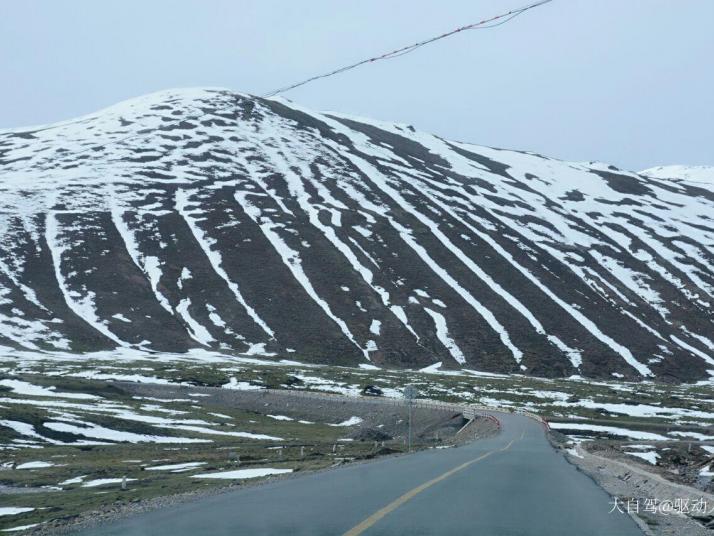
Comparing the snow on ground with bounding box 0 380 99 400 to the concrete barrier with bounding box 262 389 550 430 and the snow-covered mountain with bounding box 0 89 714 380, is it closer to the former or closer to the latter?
the concrete barrier with bounding box 262 389 550 430

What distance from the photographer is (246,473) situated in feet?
89.5

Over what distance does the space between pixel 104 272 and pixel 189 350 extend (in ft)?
94.4

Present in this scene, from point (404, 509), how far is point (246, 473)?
1465cm

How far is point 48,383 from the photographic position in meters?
79.0

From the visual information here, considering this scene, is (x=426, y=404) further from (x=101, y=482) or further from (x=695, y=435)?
(x=101, y=482)

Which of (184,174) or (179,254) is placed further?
(184,174)

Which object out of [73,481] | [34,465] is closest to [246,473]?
[73,481]

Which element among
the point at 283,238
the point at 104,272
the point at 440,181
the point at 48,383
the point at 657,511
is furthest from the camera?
the point at 440,181

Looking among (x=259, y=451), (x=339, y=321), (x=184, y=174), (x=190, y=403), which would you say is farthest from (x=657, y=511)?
(x=184, y=174)

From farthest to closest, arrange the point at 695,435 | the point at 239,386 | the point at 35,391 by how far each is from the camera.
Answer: the point at 239,386 < the point at 35,391 < the point at 695,435

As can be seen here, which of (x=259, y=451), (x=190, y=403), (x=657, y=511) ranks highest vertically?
(x=657, y=511)

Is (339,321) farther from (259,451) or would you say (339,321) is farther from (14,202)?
(259,451)

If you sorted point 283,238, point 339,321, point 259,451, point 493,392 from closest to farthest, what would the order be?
point 259,451
point 493,392
point 339,321
point 283,238

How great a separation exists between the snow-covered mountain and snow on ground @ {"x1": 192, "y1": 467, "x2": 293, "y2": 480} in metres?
87.7
